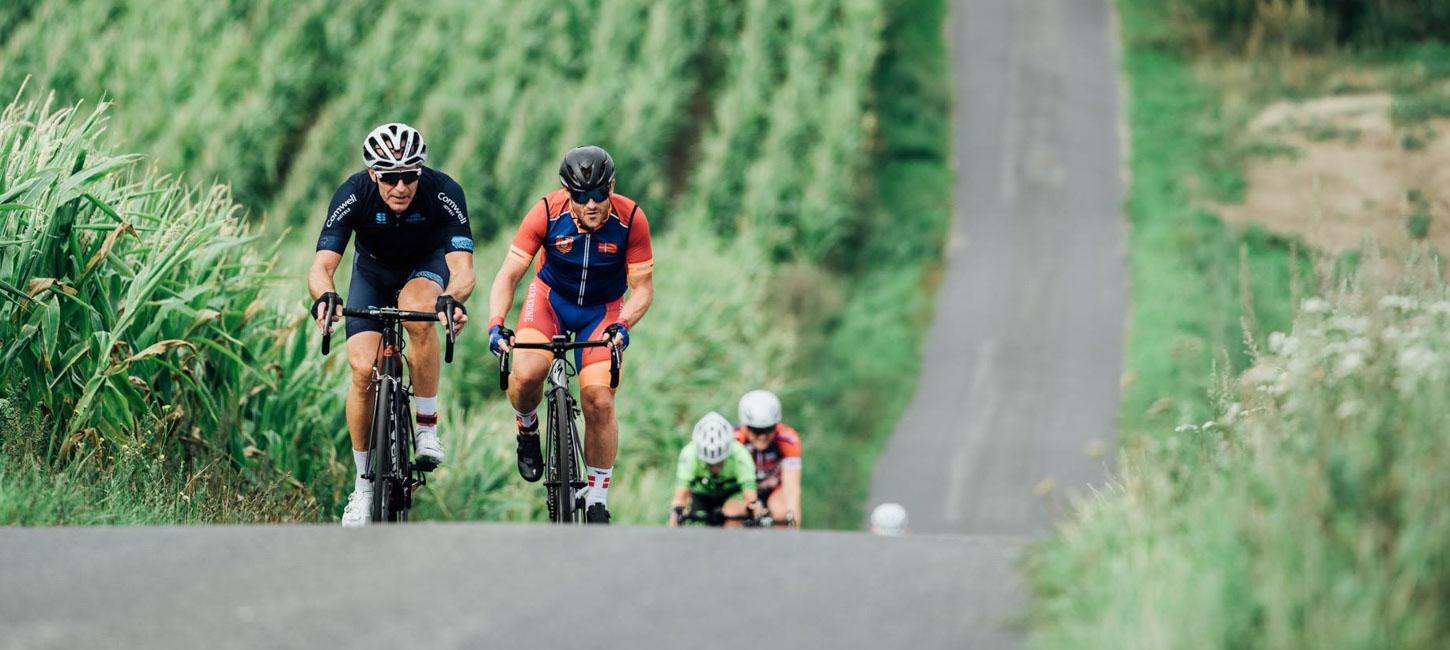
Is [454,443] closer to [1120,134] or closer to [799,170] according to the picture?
[799,170]

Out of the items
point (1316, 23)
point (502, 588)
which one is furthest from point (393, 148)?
point (1316, 23)

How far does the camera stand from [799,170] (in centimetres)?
2984

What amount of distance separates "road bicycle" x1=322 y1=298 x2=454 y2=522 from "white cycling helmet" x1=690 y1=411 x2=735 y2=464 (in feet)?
7.82

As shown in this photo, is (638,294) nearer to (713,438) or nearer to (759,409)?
(713,438)

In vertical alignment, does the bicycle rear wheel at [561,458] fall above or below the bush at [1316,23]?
below

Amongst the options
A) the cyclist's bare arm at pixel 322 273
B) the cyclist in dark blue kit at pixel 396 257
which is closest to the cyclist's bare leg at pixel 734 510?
the cyclist in dark blue kit at pixel 396 257

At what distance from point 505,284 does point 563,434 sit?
91cm

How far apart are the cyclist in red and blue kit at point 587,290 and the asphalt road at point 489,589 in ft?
8.03

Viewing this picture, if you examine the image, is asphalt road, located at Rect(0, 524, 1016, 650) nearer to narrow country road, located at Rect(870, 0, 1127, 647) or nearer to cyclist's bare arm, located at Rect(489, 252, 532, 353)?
cyclist's bare arm, located at Rect(489, 252, 532, 353)

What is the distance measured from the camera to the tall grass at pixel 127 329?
8.91 meters

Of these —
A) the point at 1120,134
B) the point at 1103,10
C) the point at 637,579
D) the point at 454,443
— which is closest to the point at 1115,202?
the point at 1120,134

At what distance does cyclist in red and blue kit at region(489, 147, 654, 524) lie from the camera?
9219 millimetres

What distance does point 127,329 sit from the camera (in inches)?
372

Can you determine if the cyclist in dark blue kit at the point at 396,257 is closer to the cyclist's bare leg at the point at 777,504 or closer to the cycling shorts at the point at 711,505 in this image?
the cycling shorts at the point at 711,505
